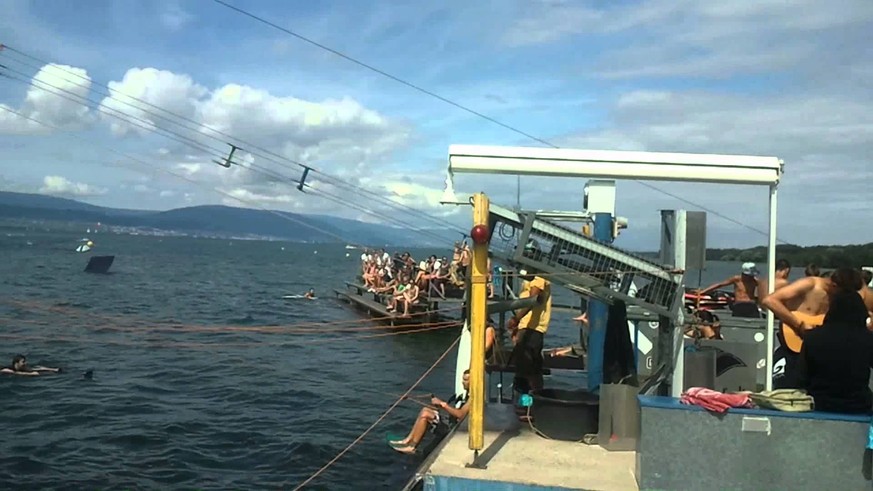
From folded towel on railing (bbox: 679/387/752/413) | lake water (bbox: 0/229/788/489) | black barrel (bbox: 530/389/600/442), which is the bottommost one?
lake water (bbox: 0/229/788/489)

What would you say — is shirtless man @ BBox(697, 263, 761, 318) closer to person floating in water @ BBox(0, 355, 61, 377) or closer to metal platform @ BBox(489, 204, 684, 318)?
metal platform @ BBox(489, 204, 684, 318)

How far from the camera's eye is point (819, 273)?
7.95 m

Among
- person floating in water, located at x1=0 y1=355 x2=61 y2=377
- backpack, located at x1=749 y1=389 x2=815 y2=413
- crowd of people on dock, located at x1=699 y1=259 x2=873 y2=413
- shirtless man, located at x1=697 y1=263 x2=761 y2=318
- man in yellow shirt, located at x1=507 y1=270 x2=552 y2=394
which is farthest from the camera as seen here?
person floating in water, located at x1=0 y1=355 x2=61 y2=377

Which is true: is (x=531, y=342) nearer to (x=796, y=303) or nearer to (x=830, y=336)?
(x=796, y=303)

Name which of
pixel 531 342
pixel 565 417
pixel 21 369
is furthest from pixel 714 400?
pixel 21 369

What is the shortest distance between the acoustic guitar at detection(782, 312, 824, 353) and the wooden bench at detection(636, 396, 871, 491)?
103cm

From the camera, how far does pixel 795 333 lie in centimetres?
689

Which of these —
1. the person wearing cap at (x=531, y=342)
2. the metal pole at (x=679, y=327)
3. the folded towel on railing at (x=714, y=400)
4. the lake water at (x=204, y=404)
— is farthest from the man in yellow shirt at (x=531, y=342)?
the folded towel on railing at (x=714, y=400)

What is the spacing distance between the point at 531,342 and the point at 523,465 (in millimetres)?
3029

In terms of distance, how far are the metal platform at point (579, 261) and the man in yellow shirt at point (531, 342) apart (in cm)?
178

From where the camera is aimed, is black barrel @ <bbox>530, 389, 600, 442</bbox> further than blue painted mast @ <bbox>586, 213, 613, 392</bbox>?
No

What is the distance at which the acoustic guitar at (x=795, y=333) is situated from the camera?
274 inches

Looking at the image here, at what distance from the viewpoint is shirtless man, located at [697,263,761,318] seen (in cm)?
1197

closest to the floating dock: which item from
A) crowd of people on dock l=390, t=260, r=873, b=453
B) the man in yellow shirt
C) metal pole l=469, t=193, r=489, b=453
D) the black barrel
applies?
the black barrel
